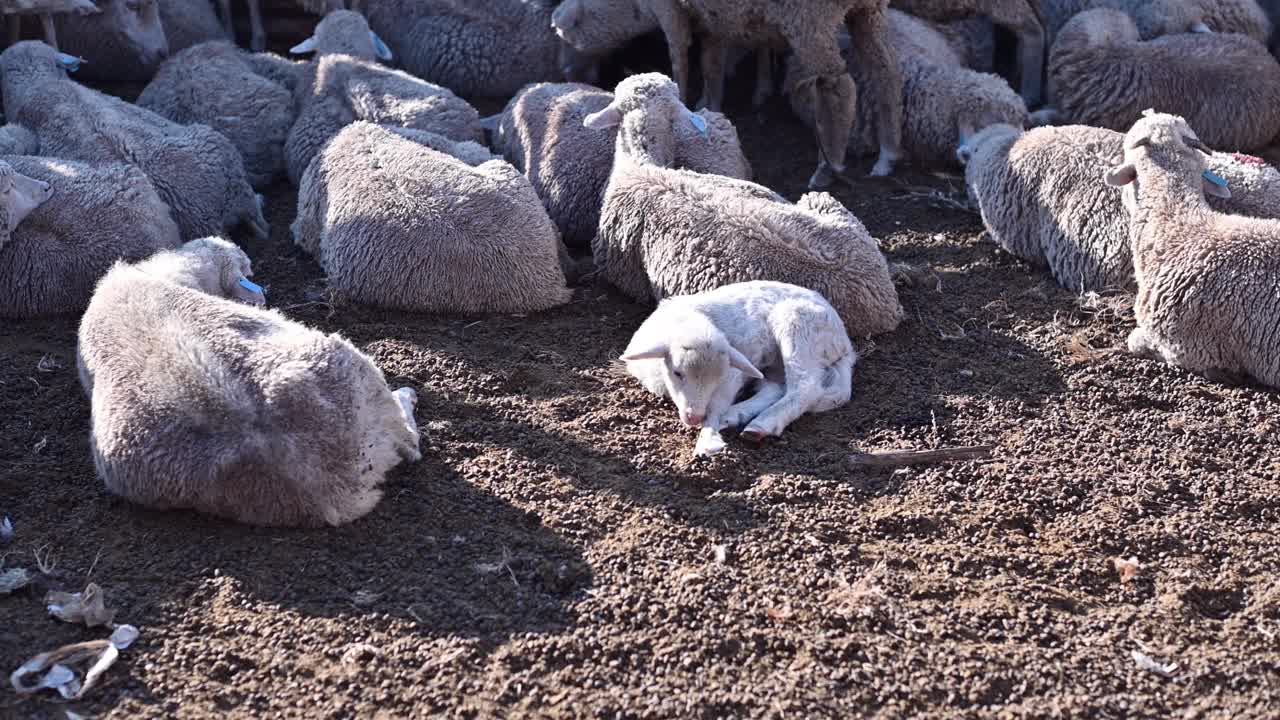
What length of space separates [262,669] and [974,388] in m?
3.05

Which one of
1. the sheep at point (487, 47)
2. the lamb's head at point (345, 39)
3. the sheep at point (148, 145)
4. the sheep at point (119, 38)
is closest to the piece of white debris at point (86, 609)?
the sheep at point (148, 145)

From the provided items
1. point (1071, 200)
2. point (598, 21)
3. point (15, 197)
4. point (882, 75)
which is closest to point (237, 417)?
point (15, 197)

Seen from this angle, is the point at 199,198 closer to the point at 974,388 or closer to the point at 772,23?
the point at 772,23

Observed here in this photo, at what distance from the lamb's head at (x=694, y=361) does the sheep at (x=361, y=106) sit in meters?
2.88

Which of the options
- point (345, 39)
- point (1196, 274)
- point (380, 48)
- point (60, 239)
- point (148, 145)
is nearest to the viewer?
point (1196, 274)

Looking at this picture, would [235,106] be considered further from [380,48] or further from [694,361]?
[694,361]

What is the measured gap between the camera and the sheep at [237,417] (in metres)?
4.44

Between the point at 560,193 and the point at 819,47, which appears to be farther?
the point at 819,47

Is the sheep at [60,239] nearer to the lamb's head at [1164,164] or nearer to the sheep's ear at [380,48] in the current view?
the sheep's ear at [380,48]

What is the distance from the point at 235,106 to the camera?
26.3 feet

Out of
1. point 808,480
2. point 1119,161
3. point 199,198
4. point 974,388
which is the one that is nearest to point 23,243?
point 199,198

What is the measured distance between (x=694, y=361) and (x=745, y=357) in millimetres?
305

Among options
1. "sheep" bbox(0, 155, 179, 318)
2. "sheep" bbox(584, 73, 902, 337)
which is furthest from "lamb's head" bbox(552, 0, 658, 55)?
"sheep" bbox(0, 155, 179, 318)

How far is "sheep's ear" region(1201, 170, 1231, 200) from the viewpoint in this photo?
598cm
